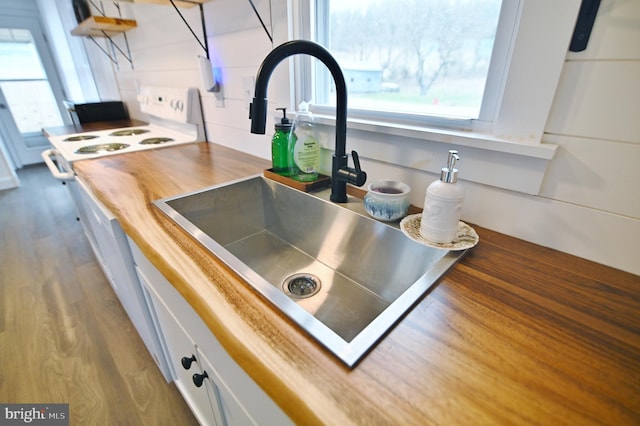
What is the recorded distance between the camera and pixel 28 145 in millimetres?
4246

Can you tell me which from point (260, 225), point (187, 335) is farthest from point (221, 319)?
point (260, 225)

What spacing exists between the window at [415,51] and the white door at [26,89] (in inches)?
205

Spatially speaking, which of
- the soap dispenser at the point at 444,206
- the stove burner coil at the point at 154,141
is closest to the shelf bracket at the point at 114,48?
the stove burner coil at the point at 154,141

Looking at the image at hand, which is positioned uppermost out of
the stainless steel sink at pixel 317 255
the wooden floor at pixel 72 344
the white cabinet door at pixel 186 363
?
the stainless steel sink at pixel 317 255

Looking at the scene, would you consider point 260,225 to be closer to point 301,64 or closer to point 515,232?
point 301,64

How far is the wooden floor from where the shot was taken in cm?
120

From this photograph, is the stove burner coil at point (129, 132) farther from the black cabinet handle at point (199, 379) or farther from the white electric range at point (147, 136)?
the black cabinet handle at point (199, 379)

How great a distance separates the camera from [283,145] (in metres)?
1.03

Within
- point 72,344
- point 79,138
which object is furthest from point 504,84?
point 79,138

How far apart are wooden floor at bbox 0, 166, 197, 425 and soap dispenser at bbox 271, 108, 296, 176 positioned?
1.06m

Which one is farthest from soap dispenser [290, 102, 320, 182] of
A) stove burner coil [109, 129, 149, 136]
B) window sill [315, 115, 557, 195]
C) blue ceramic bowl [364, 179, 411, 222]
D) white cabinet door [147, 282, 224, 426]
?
stove burner coil [109, 129, 149, 136]

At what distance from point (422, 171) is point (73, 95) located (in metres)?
5.12

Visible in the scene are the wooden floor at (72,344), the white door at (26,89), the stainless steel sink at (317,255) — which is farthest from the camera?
the white door at (26,89)

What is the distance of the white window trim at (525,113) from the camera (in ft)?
1.77
